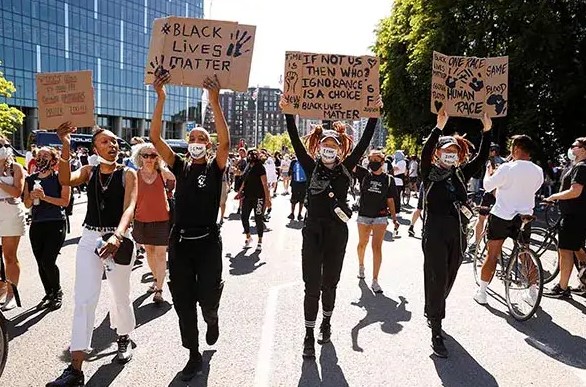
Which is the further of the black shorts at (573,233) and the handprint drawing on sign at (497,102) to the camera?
the black shorts at (573,233)

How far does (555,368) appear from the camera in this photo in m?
4.28

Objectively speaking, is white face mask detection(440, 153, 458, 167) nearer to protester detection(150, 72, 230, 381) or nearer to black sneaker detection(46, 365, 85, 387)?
protester detection(150, 72, 230, 381)

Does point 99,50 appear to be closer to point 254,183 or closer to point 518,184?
point 254,183

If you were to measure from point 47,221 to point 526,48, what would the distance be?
58.4 ft

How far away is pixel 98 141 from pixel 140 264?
4307 millimetres

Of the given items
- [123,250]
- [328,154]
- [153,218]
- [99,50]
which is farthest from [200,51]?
[99,50]

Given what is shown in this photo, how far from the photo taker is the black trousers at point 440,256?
185 inches

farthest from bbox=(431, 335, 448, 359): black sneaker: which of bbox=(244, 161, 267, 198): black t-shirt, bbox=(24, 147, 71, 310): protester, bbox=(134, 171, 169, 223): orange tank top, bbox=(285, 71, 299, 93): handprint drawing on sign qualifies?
bbox=(244, 161, 267, 198): black t-shirt

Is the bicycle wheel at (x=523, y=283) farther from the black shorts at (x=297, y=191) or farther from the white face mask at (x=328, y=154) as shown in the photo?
the black shorts at (x=297, y=191)

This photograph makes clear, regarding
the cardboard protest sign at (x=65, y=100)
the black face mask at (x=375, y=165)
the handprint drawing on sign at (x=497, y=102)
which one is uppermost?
the handprint drawing on sign at (x=497, y=102)

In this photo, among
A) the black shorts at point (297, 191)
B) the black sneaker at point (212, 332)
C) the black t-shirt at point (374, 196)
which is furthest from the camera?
the black shorts at point (297, 191)

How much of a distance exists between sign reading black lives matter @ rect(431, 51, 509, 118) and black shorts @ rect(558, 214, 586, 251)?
1859 mm

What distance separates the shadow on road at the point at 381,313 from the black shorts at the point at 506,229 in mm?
1387

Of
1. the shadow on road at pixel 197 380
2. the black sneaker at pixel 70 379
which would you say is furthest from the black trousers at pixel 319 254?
the black sneaker at pixel 70 379
